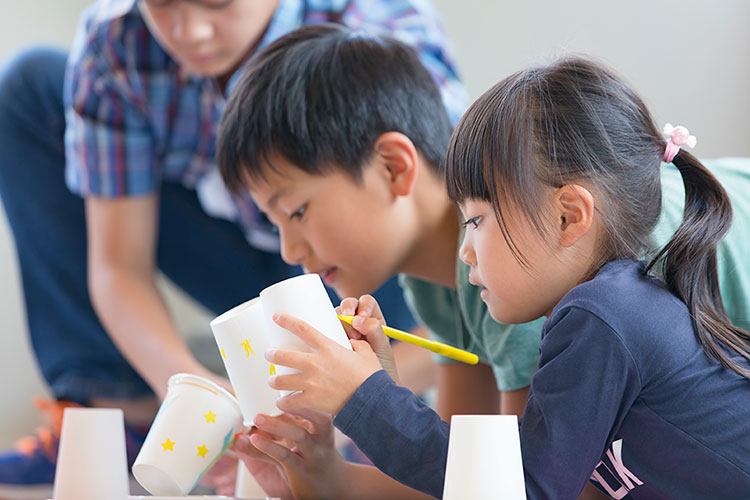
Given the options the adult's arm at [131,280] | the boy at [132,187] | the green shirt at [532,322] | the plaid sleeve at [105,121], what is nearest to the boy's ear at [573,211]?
the green shirt at [532,322]

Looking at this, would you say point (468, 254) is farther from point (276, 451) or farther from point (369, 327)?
point (276, 451)

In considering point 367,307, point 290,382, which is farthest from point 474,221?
point 290,382

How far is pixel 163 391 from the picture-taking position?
1488 mm

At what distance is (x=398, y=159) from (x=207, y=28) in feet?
1.42

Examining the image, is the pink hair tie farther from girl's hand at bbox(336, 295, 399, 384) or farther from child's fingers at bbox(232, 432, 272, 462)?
child's fingers at bbox(232, 432, 272, 462)

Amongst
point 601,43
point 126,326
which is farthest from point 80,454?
point 601,43

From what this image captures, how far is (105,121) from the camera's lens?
1.61m

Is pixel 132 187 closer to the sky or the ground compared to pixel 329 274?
closer to the ground

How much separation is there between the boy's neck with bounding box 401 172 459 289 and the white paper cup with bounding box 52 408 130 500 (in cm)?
→ 45

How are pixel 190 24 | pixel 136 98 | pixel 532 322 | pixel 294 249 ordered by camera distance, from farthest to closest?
pixel 136 98, pixel 190 24, pixel 294 249, pixel 532 322

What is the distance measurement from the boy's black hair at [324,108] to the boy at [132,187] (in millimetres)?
190

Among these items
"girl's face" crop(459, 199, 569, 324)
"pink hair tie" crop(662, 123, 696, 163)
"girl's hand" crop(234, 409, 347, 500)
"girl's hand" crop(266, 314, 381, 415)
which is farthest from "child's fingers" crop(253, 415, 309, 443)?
"pink hair tie" crop(662, 123, 696, 163)

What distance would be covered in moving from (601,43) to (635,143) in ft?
3.40

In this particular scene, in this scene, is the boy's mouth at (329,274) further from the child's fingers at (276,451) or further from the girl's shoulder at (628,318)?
Result: the girl's shoulder at (628,318)
